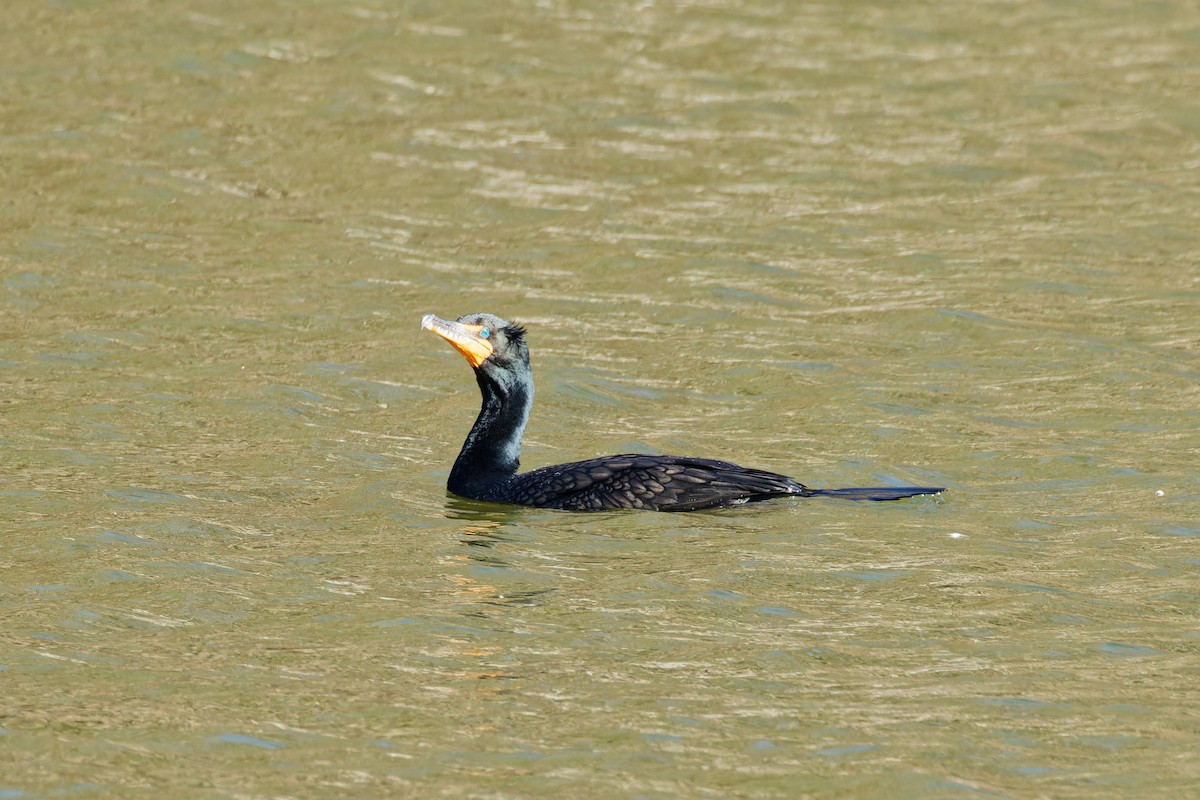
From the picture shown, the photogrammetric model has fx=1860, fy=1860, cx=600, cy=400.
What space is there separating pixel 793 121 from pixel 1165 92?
4.08 metres

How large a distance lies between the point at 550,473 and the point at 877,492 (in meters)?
1.74

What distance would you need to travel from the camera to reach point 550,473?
32.6 ft

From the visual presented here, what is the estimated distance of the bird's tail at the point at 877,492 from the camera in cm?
944

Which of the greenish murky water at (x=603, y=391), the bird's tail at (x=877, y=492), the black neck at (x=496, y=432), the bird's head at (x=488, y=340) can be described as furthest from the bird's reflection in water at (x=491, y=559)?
the bird's tail at (x=877, y=492)

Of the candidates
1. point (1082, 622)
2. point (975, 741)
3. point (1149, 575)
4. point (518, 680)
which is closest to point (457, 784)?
point (518, 680)

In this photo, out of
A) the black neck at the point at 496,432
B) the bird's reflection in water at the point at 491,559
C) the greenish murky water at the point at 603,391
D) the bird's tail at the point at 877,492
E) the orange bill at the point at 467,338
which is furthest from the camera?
the black neck at the point at 496,432

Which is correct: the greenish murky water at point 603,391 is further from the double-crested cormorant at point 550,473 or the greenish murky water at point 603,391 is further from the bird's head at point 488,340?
the bird's head at point 488,340

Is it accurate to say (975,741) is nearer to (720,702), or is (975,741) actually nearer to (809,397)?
(720,702)

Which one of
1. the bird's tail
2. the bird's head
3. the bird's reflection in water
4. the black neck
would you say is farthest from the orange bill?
the bird's tail

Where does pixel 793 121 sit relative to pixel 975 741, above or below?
above

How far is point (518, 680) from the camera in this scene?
7098mm

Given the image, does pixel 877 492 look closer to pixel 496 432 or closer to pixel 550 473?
pixel 550 473

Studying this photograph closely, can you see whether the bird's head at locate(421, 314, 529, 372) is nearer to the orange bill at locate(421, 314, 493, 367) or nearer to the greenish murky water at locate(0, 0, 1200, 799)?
the orange bill at locate(421, 314, 493, 367)

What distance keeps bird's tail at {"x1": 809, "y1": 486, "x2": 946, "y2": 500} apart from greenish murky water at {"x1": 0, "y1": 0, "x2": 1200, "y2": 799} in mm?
89
